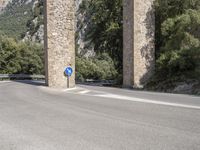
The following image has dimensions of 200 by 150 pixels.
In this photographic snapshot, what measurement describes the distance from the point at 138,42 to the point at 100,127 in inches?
666

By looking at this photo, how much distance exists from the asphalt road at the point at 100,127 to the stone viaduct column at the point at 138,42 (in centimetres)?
1300

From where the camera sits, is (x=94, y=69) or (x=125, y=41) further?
(x=94, y=69)

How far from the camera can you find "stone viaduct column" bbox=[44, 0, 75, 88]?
19.0 metres

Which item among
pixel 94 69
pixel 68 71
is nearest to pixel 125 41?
pixel 68 71

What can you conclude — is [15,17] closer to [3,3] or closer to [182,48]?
[3,3]

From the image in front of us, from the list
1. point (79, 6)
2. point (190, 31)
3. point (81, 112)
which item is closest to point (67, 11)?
point (190, 31)

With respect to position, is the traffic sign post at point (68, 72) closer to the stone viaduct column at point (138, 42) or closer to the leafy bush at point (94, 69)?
the stone viaduct column at point (138, 42)

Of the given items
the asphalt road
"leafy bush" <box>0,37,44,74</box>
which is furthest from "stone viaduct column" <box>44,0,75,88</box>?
"leafy bush" <box>0,37,44,74</box>

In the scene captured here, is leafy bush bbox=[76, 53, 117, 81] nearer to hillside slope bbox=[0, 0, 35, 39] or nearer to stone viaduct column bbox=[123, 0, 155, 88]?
stone viaduct column bbox=[123, 0, 155, 88]

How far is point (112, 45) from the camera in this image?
3381 cm

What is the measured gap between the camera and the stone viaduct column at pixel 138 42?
2289cm

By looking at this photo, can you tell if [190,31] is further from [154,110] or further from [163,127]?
[163,127]

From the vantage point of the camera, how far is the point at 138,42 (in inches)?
910

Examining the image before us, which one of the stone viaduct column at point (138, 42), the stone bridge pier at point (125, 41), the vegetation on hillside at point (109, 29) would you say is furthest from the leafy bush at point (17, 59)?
the stone bridge pier at point (125, 41)
